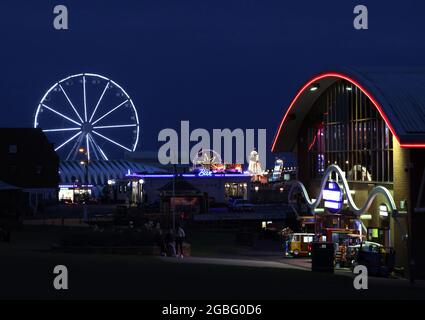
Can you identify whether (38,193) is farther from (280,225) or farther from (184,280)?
(184,280)

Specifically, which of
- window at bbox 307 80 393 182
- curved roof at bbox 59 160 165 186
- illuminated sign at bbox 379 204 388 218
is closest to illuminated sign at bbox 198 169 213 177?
curved roof at bbox 59 160 165 186

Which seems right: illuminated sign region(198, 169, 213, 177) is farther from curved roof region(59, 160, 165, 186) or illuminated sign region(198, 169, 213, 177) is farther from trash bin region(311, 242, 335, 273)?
trash bin region(311, 242, 335, 273)

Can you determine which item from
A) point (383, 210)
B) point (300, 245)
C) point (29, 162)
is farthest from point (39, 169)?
point (383, 210)

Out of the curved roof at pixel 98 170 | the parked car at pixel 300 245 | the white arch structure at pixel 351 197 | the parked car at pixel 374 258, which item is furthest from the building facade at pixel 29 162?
the parked car at pixel 374 258

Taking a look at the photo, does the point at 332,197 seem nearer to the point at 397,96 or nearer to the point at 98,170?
the point at 397,96

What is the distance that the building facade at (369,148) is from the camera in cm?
3300

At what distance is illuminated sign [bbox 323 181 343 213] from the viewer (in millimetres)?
40312

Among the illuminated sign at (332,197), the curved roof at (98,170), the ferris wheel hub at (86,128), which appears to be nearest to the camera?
the illuminated sign at (332,197)

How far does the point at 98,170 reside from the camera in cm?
11675

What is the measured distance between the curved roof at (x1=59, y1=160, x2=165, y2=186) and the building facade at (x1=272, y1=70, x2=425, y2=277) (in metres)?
67.0

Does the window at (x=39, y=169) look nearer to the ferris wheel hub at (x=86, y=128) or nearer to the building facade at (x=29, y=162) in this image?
the building facade at (x=29, y=162)

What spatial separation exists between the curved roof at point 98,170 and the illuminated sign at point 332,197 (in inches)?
2843

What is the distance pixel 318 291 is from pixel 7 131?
75.3 m

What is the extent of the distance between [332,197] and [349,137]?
3.20 metres
